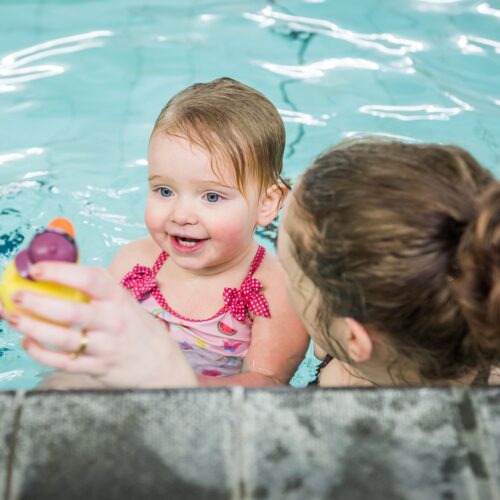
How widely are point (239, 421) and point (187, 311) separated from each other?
4.97ft

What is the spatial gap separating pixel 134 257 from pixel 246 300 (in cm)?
57

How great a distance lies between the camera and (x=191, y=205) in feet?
8.53

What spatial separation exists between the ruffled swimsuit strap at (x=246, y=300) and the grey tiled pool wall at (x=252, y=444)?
1.30 m

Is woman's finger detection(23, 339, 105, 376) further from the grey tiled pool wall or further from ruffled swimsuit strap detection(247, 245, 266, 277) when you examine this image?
ruffled swimsuit strap detection(247, 245, 266, 277)

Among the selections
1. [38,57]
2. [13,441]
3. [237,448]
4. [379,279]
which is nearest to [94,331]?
[13,441]

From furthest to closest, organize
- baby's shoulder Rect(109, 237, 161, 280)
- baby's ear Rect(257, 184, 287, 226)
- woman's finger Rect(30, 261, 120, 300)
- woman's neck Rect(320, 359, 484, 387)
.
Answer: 1. baby's shoulder Rect(109, 237, 161, 280)
2. baby's ear Rect(257, 184, 287, 226)
3. woman's neck Rect(320, 359, 484, 387)
4. woman's finger Rect(30, 261, 120, 300)

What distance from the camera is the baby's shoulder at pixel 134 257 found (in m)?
3.07

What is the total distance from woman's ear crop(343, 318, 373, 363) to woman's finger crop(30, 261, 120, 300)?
2.01ft

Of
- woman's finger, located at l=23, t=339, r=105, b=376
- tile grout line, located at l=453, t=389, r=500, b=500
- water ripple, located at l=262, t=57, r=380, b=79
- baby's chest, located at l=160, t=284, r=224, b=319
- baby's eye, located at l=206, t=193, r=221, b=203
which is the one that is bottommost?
water ripple, located at l=262, t=57, r=380, b=79

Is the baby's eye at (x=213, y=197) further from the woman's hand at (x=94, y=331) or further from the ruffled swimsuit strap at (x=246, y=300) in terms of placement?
the woman's hand at (x=94, y=331)

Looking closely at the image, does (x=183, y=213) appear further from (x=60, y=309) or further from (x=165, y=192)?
(x=60, y=309)

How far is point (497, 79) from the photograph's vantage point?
16.1 ft

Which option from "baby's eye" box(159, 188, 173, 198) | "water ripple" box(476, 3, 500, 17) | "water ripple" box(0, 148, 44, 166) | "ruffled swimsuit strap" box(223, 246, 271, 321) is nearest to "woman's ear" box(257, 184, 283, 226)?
"ruffled swimsuit strap" box(223, 246, 271, 321)

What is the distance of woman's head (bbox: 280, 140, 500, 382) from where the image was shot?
155 centimetres
